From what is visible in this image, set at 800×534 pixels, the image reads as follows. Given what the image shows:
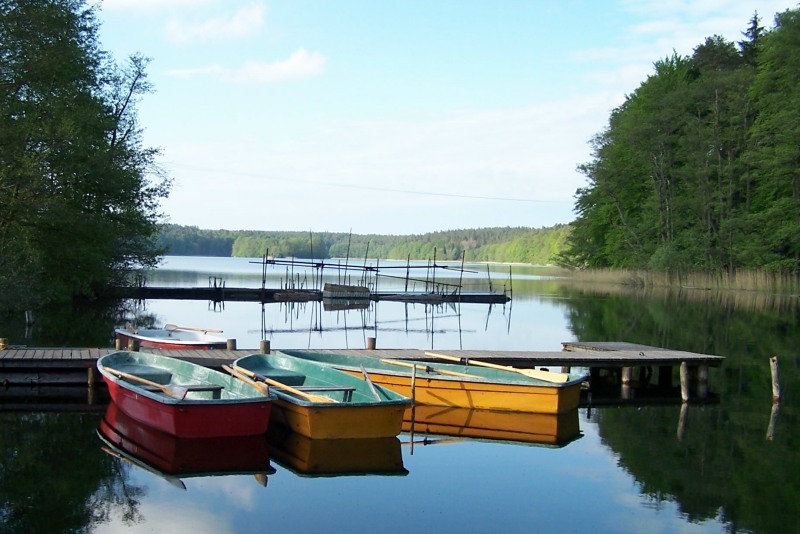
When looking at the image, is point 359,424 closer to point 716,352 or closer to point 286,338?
point 716,352

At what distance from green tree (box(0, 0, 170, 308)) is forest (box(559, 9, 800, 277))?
3379 cm

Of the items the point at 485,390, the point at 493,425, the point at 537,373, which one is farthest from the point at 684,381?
the point at 493,425

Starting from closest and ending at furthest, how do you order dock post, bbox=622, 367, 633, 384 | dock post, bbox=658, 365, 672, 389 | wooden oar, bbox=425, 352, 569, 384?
wooden oar, bbox=425, 352, 569, 384 → dock post, bbox=622, 367, 633, 384 → dock post, bbox=658, 365, 672, 389

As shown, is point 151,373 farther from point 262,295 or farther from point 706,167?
point 706,167

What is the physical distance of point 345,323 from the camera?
116 feet

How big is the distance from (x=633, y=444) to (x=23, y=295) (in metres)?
17.4

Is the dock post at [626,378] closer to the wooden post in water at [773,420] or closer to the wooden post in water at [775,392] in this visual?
the wooden post in water at [775,392]

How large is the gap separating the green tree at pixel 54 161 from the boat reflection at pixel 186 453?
38.1ft

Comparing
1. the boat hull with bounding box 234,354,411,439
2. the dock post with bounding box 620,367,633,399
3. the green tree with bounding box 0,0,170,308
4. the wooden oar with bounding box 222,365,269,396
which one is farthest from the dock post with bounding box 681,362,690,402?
the green tree with bounding box 0,0,170,308

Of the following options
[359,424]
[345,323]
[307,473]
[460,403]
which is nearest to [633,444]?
[460,403]

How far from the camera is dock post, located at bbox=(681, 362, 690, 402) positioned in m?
16.8

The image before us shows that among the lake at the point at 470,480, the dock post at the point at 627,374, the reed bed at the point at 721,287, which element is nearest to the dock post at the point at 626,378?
the dock post at the point at 627,374

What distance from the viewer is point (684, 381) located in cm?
1700

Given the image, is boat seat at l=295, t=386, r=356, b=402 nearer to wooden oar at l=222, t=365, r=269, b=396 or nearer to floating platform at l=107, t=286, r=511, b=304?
wooden oar at l=222, t=365, r=269, b=396
